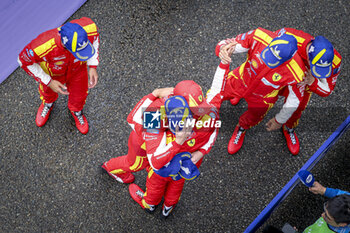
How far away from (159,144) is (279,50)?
1.24 meters

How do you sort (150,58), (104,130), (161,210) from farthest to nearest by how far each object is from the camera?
→ (150,58) → (104,130) → (161,210)

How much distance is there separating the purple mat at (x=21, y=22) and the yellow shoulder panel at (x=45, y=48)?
4.72 ft

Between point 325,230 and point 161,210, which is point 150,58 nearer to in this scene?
point 161,210

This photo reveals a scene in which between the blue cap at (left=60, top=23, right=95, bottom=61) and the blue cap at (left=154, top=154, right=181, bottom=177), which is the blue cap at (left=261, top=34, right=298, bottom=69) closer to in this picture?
the blue cap at (left=154, top=154, right=181, bottom=177)

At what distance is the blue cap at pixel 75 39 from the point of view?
9.00ft

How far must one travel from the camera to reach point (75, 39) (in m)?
2.75

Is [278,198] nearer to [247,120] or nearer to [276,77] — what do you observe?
[247,120]

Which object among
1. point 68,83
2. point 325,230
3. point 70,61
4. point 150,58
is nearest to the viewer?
point 325,230

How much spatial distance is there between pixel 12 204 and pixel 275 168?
304 cm

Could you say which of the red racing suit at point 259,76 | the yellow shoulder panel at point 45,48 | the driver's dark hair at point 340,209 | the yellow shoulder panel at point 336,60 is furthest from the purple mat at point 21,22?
the driver's dark hair at point 340,209

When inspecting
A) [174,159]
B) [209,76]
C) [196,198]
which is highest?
[174,159]

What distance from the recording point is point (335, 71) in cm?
289

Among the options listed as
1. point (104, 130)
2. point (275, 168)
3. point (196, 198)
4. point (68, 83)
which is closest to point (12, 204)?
point (104, 130)

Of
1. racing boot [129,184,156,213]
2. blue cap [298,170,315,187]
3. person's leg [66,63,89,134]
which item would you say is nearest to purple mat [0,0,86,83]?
person's leg [66,63,89,134]
